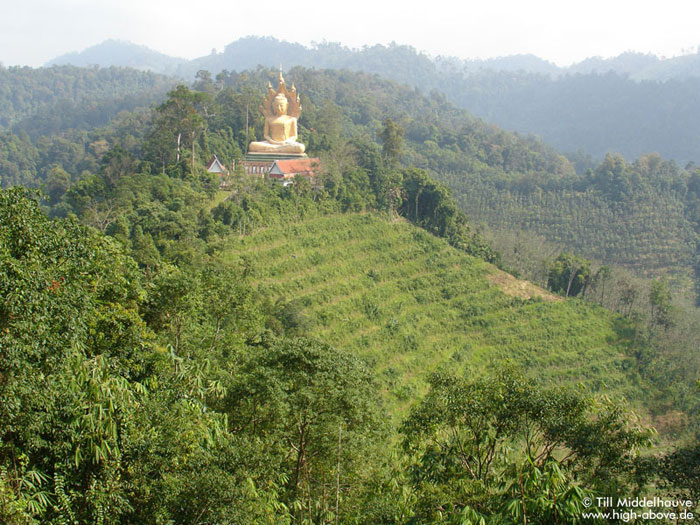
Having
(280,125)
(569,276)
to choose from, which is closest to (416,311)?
(569,276)

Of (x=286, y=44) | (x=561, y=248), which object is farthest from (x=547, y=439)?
(x=286, y=44)

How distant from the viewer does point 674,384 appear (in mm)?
21438

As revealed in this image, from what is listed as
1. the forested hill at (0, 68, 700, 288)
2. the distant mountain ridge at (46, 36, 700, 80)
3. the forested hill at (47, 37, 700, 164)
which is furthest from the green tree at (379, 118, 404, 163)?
the distant mountain ridge at (46, 36, 700, 80)

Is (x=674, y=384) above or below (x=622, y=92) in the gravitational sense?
below

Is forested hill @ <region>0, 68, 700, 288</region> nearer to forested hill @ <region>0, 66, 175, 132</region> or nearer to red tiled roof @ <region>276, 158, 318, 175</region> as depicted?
red tiled roof @ <region>276, 158, 318, 175</region>

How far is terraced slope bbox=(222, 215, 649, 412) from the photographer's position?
2002cm

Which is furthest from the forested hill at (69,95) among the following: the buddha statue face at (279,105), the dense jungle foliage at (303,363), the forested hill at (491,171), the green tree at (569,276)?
the green tree at (569,276)

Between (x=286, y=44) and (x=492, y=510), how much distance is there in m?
185

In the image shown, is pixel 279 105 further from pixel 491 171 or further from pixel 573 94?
pixel 573 94

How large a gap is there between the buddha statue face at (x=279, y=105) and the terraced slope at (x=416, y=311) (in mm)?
8503

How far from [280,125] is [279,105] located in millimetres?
1118

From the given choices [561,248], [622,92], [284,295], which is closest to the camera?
[284,295]

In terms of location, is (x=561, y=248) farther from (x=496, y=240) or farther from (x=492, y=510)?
(x=492, y=510)

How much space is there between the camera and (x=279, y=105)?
102ft
